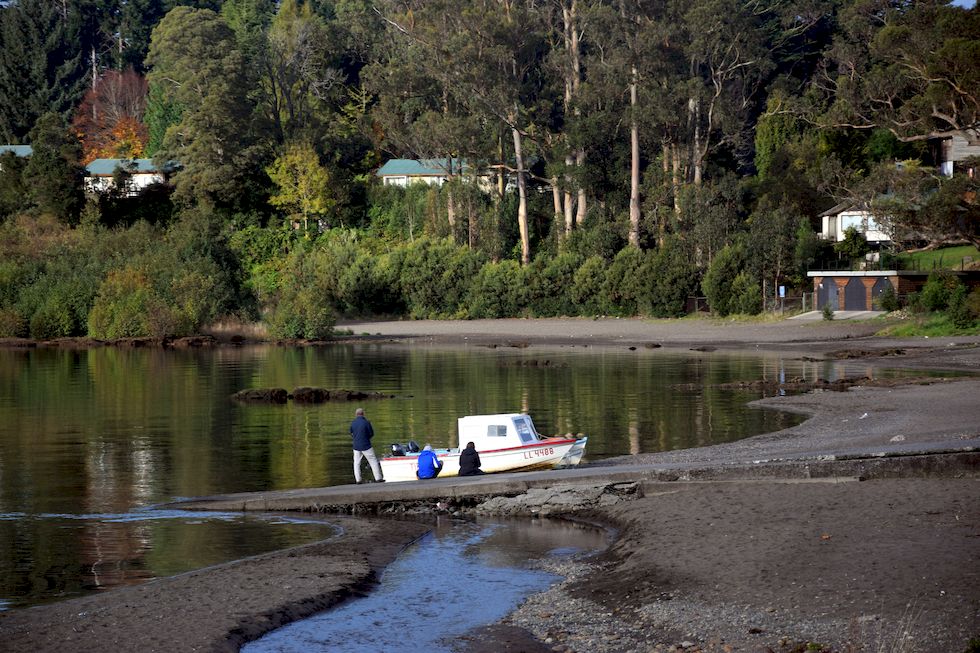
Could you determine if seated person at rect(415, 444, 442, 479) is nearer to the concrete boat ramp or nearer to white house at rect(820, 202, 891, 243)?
the concrete boat ramp

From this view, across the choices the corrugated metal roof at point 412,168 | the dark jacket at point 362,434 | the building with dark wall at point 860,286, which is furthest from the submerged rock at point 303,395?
the corrugated metal roof at point 412,168

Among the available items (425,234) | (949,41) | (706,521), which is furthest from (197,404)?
(425,234)

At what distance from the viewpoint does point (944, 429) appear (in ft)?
105

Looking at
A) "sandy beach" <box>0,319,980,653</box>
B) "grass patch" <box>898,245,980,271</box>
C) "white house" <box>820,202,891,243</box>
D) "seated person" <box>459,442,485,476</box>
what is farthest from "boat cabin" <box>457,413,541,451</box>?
"white house" <box>820,202,891,243</box>

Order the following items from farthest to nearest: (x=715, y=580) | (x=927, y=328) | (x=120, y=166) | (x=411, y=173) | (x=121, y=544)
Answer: (x=120, y=166) → (x=411, y=173) → (x=927, y=328) → (x=121, y=544) → (x=715, y=580)

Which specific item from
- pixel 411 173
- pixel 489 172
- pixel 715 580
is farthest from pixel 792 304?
pixel 715 580

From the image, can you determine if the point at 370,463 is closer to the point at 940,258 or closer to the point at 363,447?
the point at 363,447

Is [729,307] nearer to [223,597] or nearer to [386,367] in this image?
[386,367]

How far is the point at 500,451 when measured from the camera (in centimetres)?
3067

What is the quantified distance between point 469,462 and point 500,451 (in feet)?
4.22

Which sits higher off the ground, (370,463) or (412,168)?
(412,168)

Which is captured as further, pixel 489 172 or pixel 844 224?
pixel 489 172

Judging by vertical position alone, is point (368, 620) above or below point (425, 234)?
below

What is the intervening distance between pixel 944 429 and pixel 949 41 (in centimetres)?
4166
